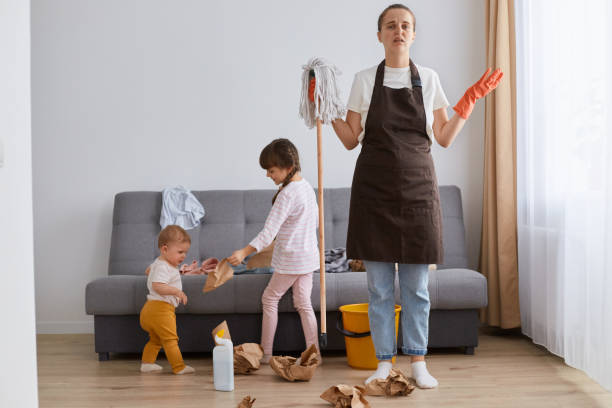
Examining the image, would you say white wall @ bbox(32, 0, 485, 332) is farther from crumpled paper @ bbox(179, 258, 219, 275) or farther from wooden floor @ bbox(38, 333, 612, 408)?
wooden floor @ bbox(38, 333, 612, 408)

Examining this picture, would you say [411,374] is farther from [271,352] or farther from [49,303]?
[49,303]

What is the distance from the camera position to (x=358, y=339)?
9.05 feet

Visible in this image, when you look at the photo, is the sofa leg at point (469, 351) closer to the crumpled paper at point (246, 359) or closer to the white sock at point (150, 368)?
the crumpled paper at point (246, 359)

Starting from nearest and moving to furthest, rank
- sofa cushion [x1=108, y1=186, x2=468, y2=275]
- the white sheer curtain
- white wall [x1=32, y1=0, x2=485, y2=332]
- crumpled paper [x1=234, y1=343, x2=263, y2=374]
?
the white sheer curtain < crumpled paper [x1=234, y1=343, x2=263, y2=374] < sofa cushion [x1=108, y1=186, x2=468, y2=275] < white wall [x1=32, y1=0, x2=485, y2=332]

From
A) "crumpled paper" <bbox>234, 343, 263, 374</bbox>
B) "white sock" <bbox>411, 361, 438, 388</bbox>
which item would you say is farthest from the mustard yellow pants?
"white sock" <bbox>411, 361, 438, 388</bbox>

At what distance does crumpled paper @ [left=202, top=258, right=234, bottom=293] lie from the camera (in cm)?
272

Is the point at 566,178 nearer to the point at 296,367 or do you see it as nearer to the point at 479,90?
the point at 479,90

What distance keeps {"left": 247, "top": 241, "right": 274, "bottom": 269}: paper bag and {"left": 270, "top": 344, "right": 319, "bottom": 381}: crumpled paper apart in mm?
552

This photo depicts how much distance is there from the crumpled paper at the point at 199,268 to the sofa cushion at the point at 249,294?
187mm

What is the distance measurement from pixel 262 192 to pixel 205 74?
33.7 inches

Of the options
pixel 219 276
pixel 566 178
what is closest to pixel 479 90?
pixel 566 178

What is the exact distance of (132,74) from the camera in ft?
12.6

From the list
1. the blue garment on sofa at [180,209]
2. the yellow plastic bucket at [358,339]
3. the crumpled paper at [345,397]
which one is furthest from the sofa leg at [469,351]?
the blue garment on sofa at [180,209]

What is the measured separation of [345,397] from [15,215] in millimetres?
1269
